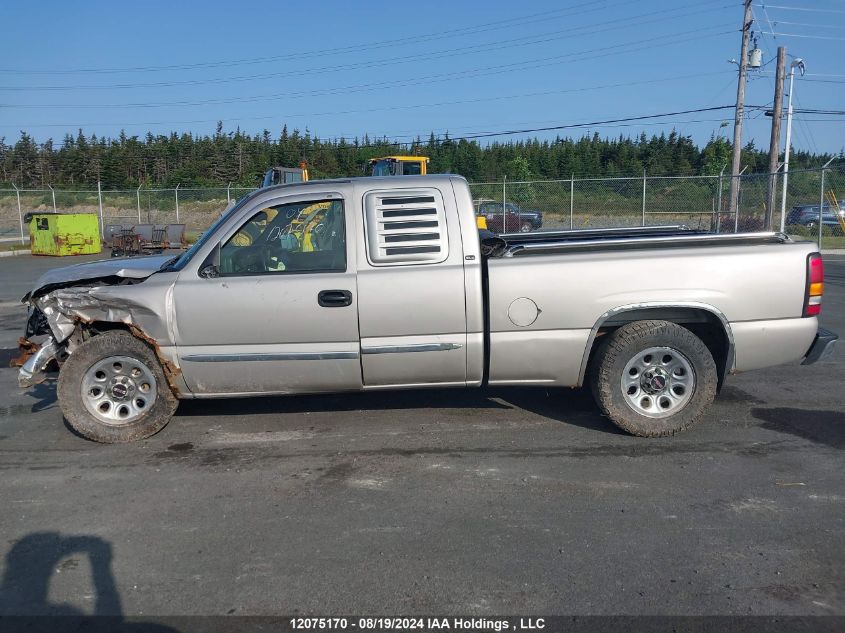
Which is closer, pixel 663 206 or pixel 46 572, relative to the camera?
pixel 46 572

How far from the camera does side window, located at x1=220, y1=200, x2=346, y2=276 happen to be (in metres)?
5.34

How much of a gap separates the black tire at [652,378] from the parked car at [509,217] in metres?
21.5

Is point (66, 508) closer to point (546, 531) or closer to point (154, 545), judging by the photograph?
point (154, 545)

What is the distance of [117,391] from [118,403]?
102 mm

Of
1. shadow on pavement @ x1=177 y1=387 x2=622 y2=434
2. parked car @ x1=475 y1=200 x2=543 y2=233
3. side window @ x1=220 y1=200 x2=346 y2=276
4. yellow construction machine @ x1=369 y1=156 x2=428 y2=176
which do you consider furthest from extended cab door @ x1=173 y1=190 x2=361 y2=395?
parked car @ x1=475 y1=200 x2=543 y2=233

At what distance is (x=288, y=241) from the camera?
5.41 m

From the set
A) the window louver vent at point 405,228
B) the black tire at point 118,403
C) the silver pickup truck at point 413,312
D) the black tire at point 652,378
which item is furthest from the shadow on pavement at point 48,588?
the black tire at point 652,378

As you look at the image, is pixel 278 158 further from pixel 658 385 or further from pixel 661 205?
pixel 658 385

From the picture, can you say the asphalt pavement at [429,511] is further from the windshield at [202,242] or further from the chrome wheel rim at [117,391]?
the windshield at [202,242]

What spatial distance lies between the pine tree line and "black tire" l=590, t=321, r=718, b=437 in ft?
152

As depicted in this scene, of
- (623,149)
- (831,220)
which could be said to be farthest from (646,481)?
(623,149)

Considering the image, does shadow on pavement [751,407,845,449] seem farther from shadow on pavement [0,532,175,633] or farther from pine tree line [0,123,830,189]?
pine tree line [0,123,830,189]

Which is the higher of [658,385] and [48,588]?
[658,385]

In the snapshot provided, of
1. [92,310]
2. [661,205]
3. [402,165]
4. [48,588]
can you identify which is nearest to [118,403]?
[92,310]
